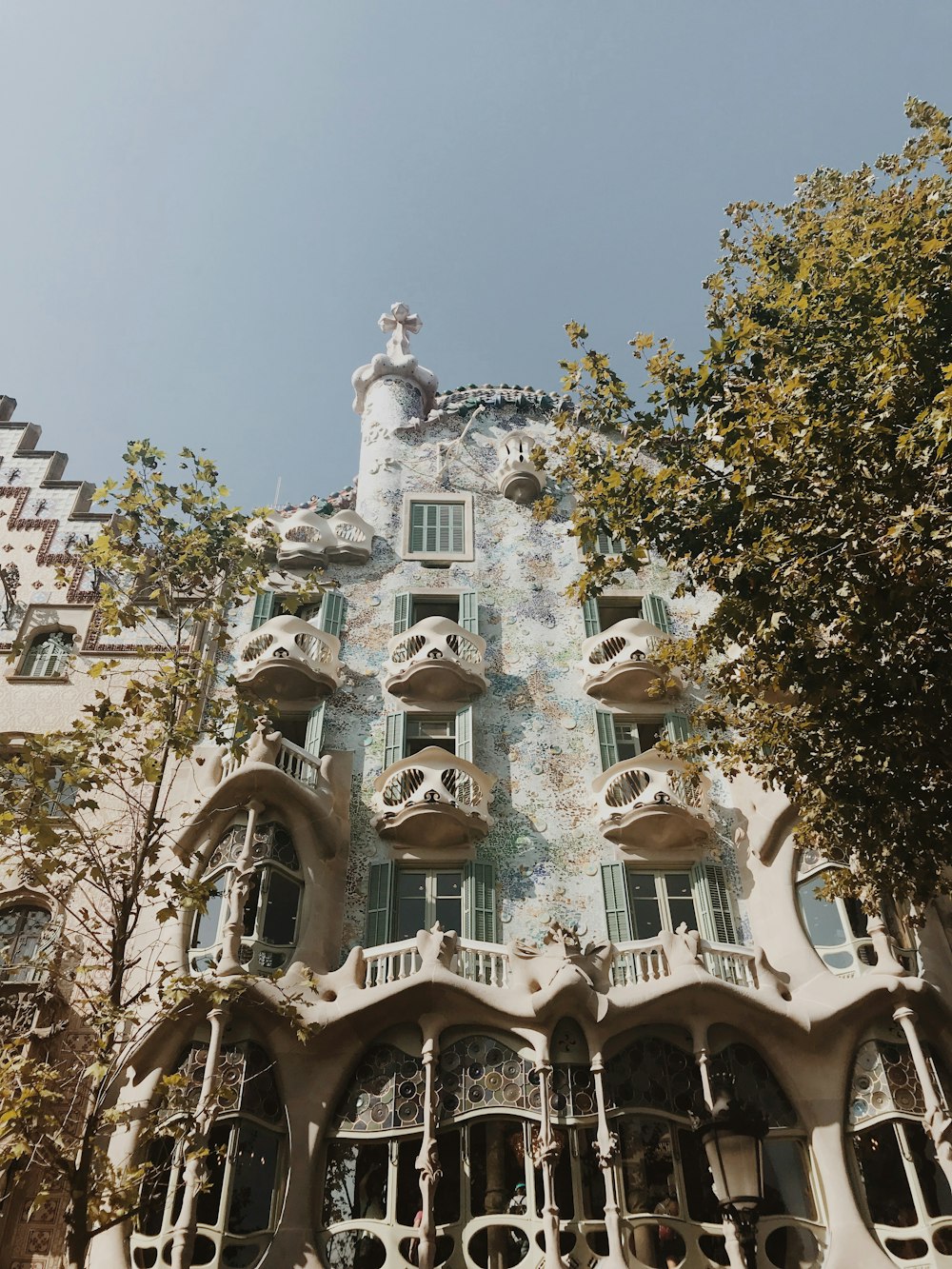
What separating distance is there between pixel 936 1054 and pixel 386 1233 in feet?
25.4

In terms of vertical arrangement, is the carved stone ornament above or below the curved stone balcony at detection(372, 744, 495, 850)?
above

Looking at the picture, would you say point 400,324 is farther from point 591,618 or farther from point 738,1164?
point 738,1164

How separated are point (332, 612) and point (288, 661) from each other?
2144mm

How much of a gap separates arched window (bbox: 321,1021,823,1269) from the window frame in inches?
418

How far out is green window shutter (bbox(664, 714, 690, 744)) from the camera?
18531mm

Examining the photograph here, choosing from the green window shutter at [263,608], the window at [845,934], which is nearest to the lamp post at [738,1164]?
the window at [845,934]

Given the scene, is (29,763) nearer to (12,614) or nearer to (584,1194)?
(584,1194)

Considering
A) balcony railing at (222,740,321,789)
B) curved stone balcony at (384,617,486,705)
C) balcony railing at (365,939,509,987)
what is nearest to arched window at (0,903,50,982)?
balcony railing at (222,740,321,789)

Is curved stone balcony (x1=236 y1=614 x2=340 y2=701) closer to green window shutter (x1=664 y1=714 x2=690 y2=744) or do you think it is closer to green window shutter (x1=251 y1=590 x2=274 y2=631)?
green window shutter (x1=251 y1=590 x2=274 y2=631)

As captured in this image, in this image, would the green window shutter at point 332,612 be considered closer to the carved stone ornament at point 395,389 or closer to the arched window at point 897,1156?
the carved stone ornament at point 395,389

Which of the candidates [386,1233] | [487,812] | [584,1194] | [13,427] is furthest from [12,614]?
[584,1194]

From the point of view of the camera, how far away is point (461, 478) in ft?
77.3

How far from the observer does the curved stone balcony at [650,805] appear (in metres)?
16.7

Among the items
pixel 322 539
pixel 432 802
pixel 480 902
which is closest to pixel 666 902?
pixel 480 902
